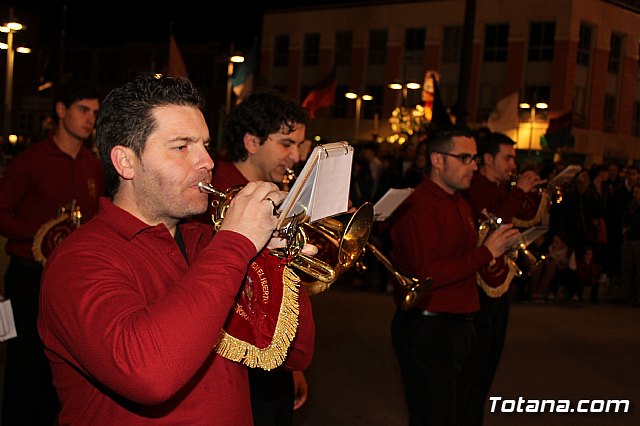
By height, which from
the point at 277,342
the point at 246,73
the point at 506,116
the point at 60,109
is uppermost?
the point at 246,73

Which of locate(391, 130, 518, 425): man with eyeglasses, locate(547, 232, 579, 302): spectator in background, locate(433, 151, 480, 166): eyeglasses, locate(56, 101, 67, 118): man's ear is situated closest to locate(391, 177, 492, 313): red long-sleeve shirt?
locate(391, 130, 518, 425): man with eyeglasses

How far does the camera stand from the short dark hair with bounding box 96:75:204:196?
2.37 metres

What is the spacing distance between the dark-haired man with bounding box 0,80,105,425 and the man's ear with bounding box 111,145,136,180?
2876mm

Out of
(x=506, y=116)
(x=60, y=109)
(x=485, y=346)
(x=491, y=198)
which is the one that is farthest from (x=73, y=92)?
(x=506, y=116)

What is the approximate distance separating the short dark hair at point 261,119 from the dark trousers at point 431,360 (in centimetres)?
130

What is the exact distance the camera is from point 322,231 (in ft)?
10.5

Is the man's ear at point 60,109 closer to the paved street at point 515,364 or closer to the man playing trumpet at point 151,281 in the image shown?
the paved street at point 515,364

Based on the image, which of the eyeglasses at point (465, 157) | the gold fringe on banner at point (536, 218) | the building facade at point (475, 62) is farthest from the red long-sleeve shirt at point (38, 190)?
the building facade at point (475, 62)

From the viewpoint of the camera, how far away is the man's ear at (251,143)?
4336 mm

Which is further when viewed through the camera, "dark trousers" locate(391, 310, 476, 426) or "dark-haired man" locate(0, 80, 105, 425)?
"dark-haired man" locate(0, 80, 105, 425)

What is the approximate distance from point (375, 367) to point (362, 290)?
5.13m

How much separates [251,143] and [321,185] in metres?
2.08

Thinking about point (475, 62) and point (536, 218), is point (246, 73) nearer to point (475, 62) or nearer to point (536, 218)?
point (475, 62)

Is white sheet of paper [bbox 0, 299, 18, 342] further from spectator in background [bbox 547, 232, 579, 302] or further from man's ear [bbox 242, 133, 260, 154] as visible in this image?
spectator in background [bbox 547, 232, 579, 302]
